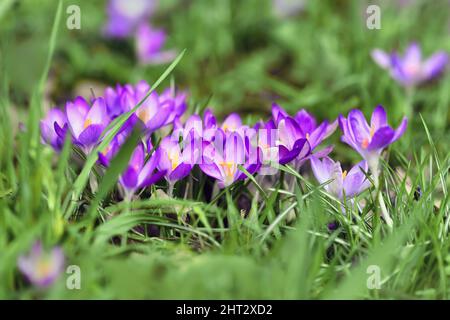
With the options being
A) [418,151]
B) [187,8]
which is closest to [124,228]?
[418,151]

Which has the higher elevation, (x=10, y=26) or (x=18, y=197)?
(x=10, y=26)

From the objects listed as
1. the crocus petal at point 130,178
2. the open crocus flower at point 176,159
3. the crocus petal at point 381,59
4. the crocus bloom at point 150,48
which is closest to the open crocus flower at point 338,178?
the open crocus flower at point 176,159

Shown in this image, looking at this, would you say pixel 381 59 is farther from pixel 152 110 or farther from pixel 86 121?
pixel 86 121

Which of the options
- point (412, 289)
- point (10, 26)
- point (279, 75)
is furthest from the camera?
point (279, 75)

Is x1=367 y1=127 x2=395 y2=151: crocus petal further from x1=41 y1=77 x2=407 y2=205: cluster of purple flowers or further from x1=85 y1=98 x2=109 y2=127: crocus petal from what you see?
x1=85 y1=98 x2=109 y2=127: crocus petal

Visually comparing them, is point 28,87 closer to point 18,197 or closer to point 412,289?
point 18,197

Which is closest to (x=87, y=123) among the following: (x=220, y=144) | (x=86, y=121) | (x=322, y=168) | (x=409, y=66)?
(x=86, y=121)

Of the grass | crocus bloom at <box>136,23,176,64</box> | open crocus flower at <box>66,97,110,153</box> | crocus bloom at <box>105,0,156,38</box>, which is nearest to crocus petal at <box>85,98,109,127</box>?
open crocus flower at <box>66,97,110,153</box>
